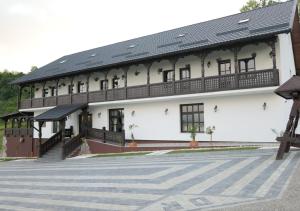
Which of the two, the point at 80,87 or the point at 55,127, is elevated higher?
the point at 80,87

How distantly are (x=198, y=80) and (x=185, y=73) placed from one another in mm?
2472

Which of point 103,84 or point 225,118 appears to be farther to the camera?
point 103,84

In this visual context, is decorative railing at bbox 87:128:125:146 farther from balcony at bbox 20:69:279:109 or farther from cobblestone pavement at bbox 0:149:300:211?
cobblestone pavement at bbox 0:149:300:211

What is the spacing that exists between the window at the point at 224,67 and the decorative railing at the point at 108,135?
8.26 meters

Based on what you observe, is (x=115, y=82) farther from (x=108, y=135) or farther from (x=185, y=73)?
(x=185, y=73)

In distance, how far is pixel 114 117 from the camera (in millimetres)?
26453

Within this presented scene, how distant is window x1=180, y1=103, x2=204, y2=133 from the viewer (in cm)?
2130

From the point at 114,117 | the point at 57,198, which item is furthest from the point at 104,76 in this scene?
the point at 57,198

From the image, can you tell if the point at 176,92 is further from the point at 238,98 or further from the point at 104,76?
the point at 104,76

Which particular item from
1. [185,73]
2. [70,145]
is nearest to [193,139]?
[185,73]

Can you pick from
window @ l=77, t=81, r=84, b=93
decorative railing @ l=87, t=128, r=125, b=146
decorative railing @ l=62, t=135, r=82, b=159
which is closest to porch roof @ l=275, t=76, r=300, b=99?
decorative railing @ l=87, t=128, r=125, b=146

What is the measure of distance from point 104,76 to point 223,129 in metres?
12.2

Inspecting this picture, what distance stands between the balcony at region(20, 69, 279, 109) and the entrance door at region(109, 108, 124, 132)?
1373mm

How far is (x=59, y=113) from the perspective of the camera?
25578 millimetres
